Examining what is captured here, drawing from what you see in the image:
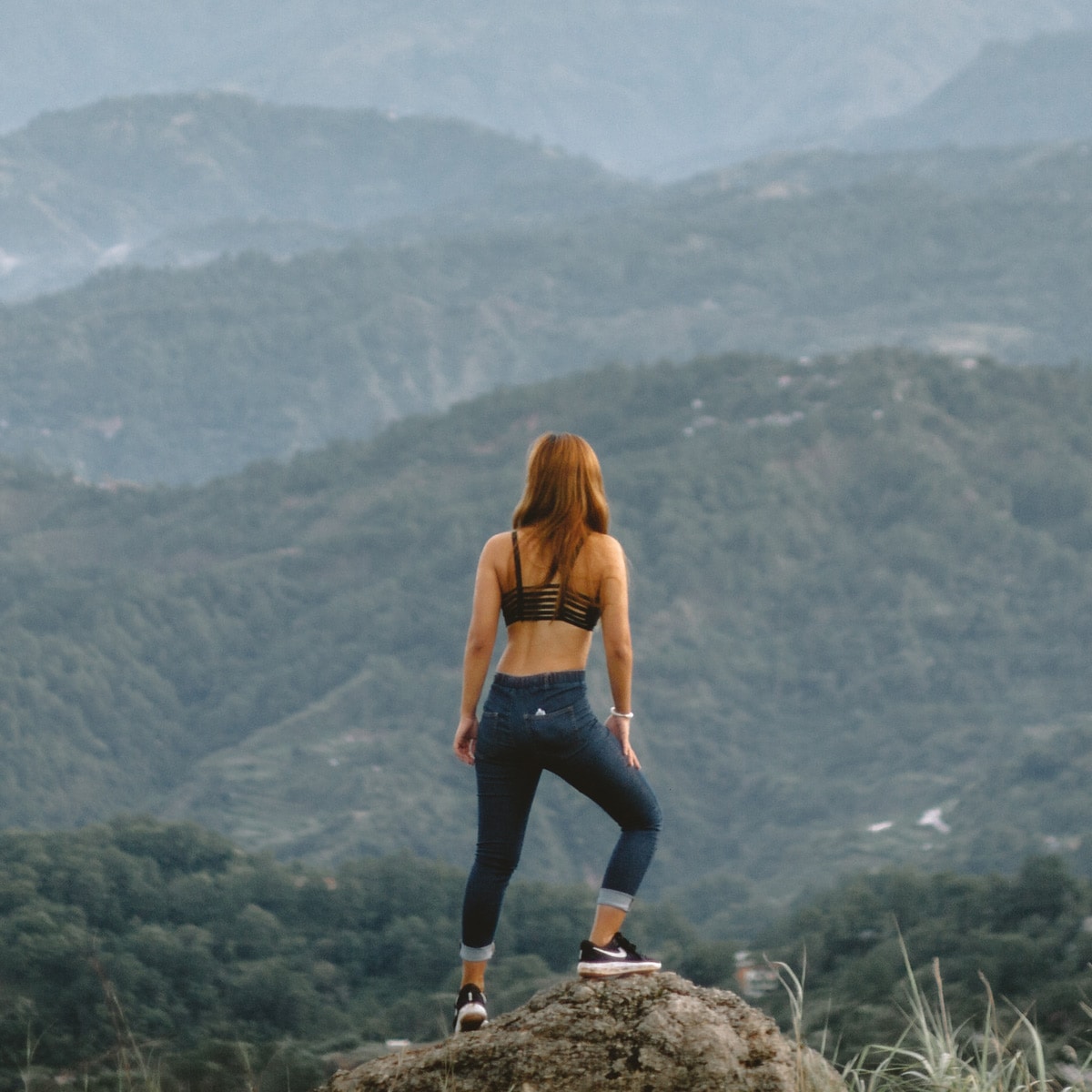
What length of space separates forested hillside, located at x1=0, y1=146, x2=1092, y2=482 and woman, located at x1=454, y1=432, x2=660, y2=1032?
10017 centimetres

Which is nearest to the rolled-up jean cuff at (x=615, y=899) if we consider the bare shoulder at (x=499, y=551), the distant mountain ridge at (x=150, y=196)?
the bare shoulder at (x=499, y=551)

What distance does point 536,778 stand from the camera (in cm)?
650

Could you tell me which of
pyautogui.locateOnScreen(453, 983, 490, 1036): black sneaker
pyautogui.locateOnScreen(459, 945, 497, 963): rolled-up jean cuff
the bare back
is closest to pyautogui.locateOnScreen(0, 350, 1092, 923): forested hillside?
pyautogui.locateOnScreen(459, 945, 497, 963): rolled-up jean cuff

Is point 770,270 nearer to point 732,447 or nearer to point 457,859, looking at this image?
point 732,447

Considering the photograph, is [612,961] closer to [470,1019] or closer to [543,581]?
[470,1019]

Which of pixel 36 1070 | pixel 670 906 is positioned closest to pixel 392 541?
pixel 670 906

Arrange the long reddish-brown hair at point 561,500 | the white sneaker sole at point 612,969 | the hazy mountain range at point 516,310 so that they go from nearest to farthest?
the white sneaker sole at point 612,969 < the long reddish-brown hair at point 561,500 < the hazy mountain range at point 516,310

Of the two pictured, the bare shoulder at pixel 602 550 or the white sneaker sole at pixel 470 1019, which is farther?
the bare shoulder at pixel 602 550

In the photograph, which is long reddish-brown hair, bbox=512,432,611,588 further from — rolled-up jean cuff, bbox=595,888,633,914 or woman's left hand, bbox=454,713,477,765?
rolled-up jean cuff, bbox=595,888,633,914

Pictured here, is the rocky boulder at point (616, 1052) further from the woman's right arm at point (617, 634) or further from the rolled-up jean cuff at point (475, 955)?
the woman's right arm at point (617, 634)

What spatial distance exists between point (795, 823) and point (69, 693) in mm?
19145

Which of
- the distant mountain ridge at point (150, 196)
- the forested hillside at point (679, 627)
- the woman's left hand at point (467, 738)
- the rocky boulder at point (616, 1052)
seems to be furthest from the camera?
the distant mountain ridge at point (150, 196)

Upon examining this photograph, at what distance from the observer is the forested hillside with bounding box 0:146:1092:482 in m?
113

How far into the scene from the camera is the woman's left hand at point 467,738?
6484 millimetres
